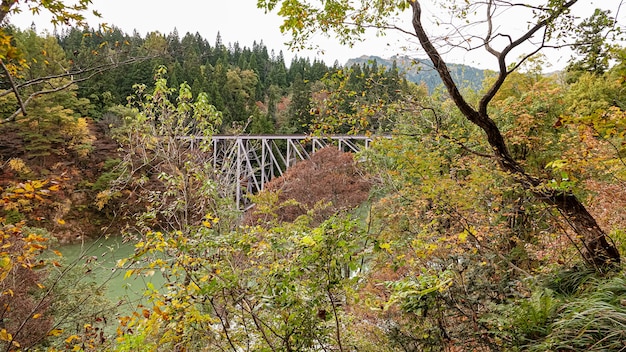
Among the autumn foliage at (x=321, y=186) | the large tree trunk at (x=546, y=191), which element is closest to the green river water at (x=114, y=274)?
the autumn foliage at (x=321, y=186)

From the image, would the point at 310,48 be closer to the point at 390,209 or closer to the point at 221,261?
the point at 221,261

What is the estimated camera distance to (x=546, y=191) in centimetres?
264

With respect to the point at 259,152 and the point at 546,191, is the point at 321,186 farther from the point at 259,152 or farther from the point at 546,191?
the point at 259,152

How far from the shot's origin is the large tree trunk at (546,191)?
222cm

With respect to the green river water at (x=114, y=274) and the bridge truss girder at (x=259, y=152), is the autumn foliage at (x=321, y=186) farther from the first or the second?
the green river water at (x=114, y=274)

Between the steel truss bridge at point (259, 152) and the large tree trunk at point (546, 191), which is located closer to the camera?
the large tree trunk at point (546, 191)

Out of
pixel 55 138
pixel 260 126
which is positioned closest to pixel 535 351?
pixel 55 138

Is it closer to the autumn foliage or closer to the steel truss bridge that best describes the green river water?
the autumn foliage

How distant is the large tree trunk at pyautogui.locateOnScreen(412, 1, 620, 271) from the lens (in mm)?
2221

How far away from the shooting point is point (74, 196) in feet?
54.0

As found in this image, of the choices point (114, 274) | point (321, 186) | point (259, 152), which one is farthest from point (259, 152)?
point (114, 274)

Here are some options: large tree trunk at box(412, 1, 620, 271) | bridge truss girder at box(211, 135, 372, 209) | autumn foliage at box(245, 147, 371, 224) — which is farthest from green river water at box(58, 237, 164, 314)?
large tree trunk at box(412, 1, 620, 271)

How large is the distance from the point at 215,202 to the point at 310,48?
2955 mm

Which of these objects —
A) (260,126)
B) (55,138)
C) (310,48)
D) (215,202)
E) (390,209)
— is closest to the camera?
(310,48)
